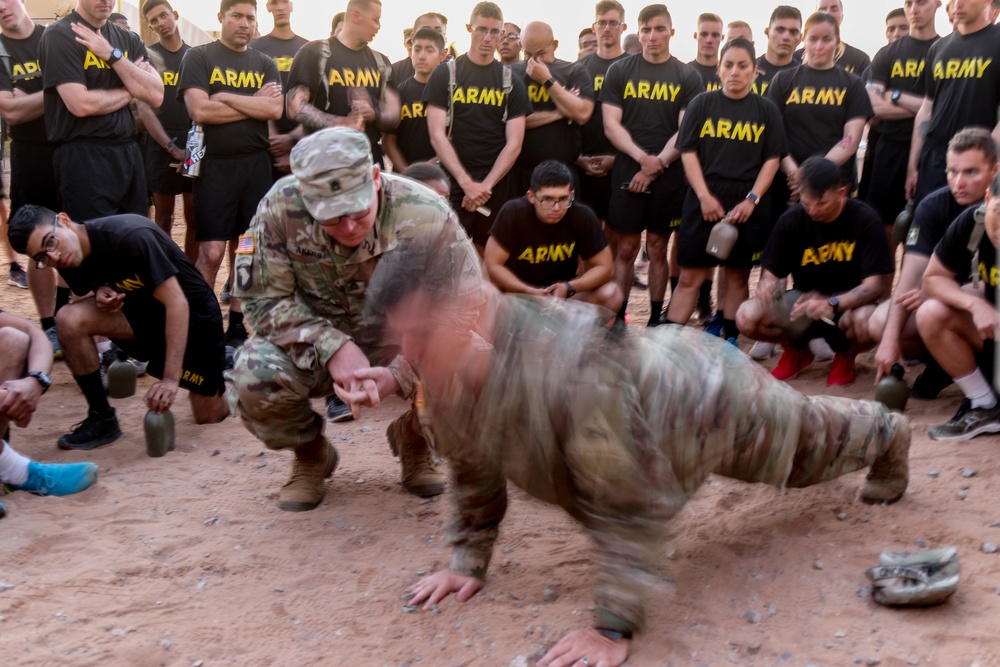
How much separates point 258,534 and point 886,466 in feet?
7.16

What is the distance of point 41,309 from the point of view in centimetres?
529

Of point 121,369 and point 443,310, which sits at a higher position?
point 443,310

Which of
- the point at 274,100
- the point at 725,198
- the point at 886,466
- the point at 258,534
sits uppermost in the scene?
the point at 274,100

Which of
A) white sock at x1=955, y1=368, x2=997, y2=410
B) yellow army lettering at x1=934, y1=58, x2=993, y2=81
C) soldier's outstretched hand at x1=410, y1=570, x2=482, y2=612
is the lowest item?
soldier's outstretched hand at x1=410, y1=570, x2=482, y2=612

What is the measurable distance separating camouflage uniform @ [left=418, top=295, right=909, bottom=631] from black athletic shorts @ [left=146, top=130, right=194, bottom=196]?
4491 millimetres

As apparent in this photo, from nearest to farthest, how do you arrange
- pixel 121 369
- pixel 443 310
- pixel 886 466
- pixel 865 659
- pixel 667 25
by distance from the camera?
pixel 443 310
pixel 865 659
pixel 886 466
pixel 121 369
pixel 667 25

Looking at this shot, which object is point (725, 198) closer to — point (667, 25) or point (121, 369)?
point (667, 25)

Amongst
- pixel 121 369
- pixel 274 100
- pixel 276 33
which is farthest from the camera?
pixel 276 33

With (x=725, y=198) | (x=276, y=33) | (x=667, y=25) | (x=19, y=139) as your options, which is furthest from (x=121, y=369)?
(x=667, y=25)

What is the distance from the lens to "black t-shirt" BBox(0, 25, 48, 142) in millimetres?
5426

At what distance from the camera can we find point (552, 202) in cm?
502

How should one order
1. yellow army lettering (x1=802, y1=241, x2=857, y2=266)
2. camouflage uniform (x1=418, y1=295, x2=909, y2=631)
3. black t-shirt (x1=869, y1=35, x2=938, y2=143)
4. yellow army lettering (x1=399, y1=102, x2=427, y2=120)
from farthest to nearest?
yellow army lettering (x1=399, y1=102, x2=427, y2=120), black t-shirt (x1=869, y1=35, x2=938, y2=143), yellow army lettering (x1=802, y1=241, x2=857, y2=266), camouflage uniform (x1=418, y1=295, x2=909, y2=631)

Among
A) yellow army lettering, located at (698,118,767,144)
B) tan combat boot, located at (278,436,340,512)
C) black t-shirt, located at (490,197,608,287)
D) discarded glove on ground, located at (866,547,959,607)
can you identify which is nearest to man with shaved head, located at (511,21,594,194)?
black t-shirt, located at (490,197,608,287)

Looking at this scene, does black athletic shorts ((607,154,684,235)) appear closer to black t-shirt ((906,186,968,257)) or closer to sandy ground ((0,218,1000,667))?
black t-shirt ((906,186,968,257))
